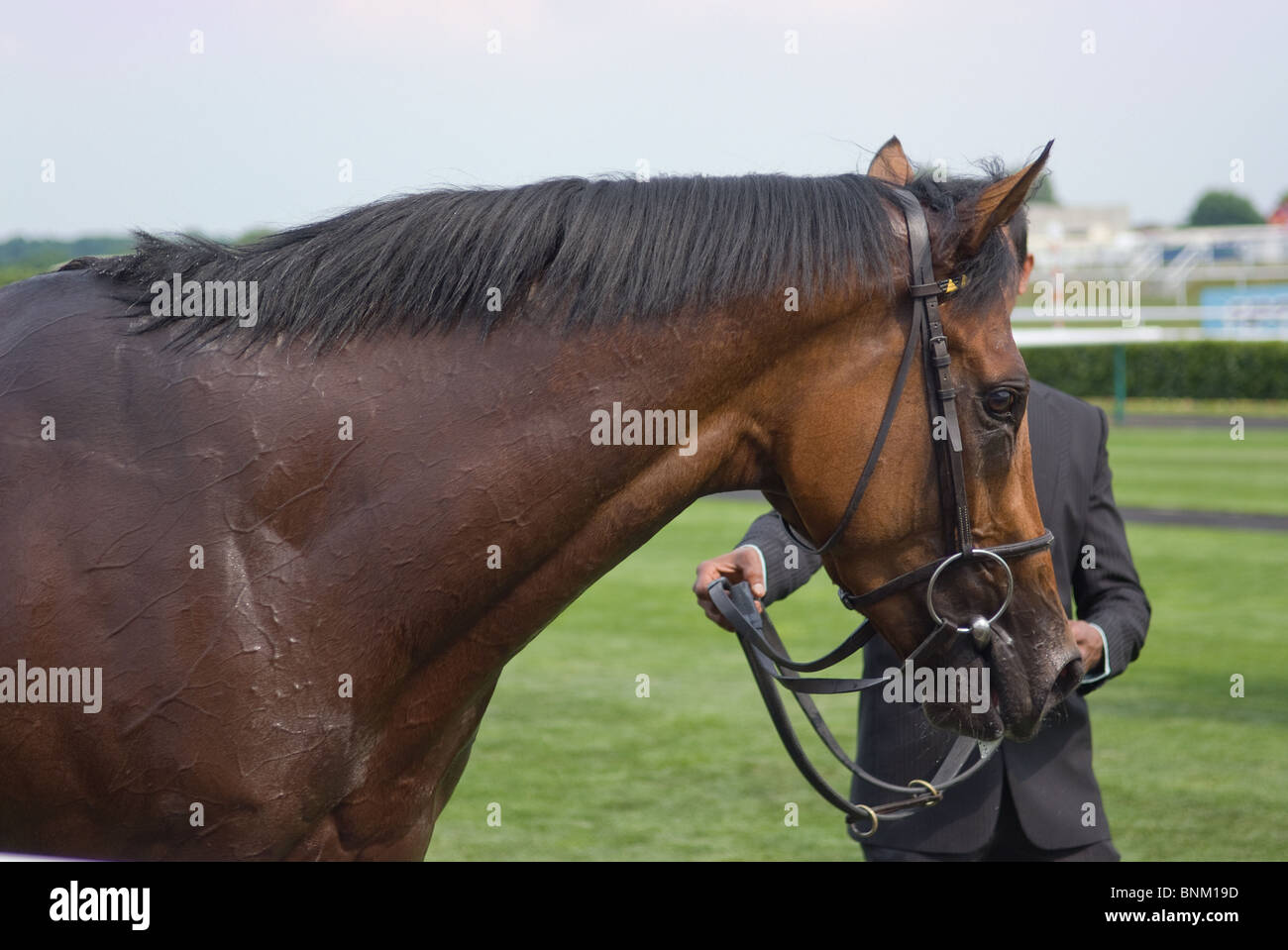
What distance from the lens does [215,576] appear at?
186 cm

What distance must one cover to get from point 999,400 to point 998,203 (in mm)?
308

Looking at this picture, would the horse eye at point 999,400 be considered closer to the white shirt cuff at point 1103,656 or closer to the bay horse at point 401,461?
the bay horse at point 401,461

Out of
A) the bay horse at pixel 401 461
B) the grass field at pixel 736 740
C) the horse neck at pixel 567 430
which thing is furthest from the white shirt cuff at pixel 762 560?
the grass field at pixel 736 740

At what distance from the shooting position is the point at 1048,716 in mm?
2818

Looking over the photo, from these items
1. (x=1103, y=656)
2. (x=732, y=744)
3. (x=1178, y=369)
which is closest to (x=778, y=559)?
(x=1103, y=656)

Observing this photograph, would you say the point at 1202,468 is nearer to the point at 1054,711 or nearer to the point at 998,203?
the point at 1054,711

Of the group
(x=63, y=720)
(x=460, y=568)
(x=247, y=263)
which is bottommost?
(x=63, y=720)

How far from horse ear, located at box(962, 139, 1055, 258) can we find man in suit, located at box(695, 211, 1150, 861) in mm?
789

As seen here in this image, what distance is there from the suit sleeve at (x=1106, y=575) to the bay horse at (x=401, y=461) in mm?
1034

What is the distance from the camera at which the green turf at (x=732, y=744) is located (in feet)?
15.5

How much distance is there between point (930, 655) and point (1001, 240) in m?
0.69
